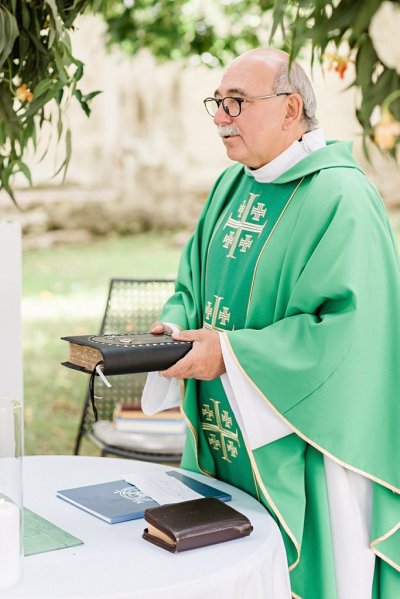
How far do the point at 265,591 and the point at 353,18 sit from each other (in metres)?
1.27

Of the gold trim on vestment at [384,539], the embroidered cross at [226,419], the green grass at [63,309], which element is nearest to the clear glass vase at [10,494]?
the embroidered cross at [226,419]

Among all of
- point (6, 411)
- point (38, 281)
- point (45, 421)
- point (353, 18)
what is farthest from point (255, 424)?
point (38, 281)

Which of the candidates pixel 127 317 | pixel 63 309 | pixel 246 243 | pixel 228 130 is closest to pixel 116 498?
pixel 246 243

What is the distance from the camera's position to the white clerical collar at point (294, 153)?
2805mm

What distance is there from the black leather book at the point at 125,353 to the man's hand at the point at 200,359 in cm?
2

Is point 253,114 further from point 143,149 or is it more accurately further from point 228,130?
point 143,149

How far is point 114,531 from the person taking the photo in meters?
2.32

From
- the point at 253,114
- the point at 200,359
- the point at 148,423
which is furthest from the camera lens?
the point at 148,423

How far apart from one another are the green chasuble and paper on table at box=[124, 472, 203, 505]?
198 millimetres

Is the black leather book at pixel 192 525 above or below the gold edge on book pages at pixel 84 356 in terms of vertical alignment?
below

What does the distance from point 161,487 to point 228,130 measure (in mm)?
991

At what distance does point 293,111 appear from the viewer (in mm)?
2783

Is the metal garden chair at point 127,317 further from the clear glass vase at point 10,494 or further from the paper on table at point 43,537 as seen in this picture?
the clear glass vase at point 10,494

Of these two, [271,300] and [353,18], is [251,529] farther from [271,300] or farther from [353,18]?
[353,18]
